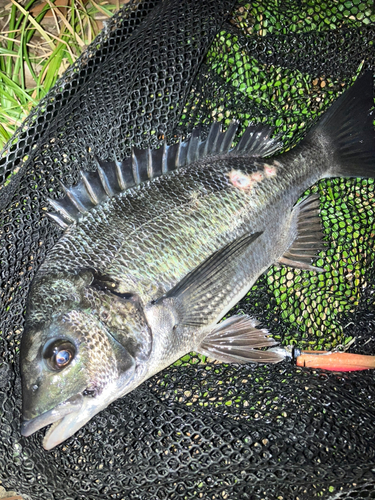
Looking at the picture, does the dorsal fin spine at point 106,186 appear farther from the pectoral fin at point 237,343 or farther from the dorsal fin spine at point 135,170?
the pectoral fin at point 237,343

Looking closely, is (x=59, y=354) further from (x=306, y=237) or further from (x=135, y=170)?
(x=306, y=237)

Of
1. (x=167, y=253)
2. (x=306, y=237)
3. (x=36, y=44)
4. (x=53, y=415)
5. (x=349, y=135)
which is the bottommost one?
(x=306, y=237)

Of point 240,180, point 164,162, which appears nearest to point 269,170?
point 240,180

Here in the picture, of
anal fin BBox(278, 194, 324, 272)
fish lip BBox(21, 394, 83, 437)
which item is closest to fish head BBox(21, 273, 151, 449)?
fish lip BBox(21, 394, 83, 437)

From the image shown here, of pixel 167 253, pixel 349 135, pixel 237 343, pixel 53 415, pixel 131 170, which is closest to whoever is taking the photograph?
pixel 53 415

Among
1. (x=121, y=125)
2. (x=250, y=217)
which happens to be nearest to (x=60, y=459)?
(x=250, y=217)

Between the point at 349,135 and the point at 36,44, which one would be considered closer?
the point at 349,135
